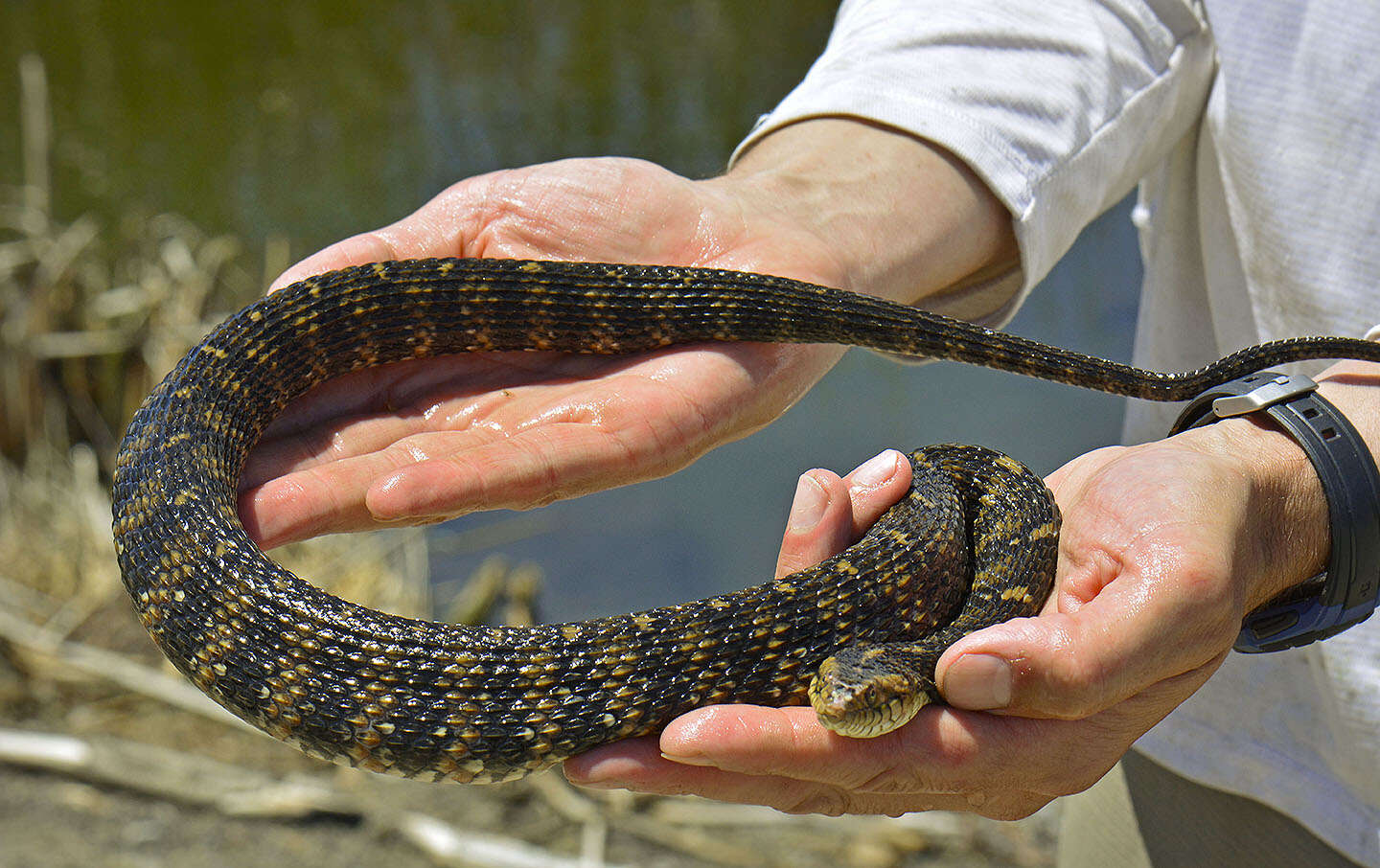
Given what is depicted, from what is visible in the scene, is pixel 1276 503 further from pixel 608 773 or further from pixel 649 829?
pixel 649 829

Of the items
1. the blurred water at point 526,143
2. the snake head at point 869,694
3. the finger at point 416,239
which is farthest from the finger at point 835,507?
the blurred water at point 526,143

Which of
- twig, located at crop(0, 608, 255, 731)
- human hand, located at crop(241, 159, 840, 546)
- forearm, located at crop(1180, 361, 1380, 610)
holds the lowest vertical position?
twig, located at crop(0, 608, 255, 731)

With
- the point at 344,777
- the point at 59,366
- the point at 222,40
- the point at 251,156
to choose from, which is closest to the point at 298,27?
the point at 222,40

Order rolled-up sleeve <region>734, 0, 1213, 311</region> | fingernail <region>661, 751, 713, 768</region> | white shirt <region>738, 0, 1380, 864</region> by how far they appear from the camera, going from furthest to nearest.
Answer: rolled-up sleeve <region>734, 0, 1213, 311</region> → white shirt <region>738, 0, 1380, 864</region> → fingernail <region>661, 751, 713, 768</region>

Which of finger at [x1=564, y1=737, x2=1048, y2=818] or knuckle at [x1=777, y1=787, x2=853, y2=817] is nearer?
finger at [x1=564, y1=737, x2=1048, y2=818]

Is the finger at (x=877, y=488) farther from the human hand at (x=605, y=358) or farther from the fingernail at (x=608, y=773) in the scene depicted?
the fingernail at (x=608, y=773)

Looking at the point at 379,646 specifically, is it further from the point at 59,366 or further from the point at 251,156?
the point at 251,156

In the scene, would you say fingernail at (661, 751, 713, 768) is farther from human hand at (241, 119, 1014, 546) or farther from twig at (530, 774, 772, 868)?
twig at (530, 774, 772, 868)

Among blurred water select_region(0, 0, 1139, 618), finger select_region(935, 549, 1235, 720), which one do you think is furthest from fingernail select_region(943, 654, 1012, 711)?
blurred water select_region(0, 0, 1139, 618)
